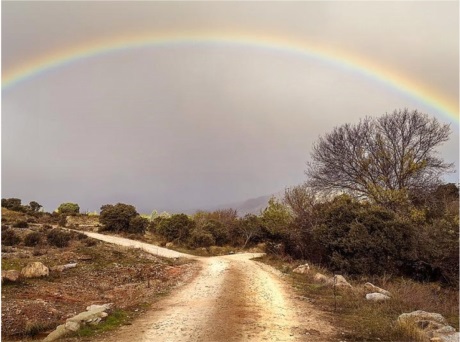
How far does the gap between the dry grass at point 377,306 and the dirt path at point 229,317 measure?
0.66 metres

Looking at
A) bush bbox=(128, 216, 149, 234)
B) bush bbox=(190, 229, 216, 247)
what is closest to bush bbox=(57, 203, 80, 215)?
bush bbox=(128, 216, 149, 234)

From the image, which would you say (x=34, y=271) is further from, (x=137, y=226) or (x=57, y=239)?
(x=137, y=226)

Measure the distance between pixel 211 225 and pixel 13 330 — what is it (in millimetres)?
28840

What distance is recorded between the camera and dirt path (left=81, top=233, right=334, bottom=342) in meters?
8.15

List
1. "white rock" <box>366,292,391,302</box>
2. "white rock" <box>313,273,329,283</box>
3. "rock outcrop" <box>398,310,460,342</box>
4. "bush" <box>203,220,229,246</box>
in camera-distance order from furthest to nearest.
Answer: "bush" <box>203,220,229,246</box>, "white rock" <box>313,273,329,283</box>, "white rock" <box>366,292,391,302</box>, "rock outcrop" <box>398,310,460,342</box>

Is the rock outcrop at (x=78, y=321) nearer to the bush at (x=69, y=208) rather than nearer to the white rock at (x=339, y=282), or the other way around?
the white rock at (x=339, y=282)

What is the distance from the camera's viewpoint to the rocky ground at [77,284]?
966cm

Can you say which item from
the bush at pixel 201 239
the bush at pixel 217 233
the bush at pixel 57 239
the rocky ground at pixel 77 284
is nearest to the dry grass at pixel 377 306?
the rocky ground at pixel 77 284

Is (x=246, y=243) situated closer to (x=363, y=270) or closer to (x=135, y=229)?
(x=135, y=229)

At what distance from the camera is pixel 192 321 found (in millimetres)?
9305

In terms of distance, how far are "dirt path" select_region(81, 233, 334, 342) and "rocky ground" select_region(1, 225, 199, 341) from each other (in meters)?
1.26

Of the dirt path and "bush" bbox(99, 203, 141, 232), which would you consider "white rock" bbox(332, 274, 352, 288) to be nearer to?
the dirt path

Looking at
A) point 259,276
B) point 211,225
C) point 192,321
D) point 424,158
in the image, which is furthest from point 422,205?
point 192,321

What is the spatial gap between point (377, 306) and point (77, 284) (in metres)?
11.3
